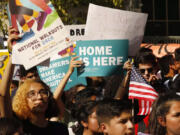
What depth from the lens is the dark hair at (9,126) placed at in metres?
4.59

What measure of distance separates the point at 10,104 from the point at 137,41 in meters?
1.87

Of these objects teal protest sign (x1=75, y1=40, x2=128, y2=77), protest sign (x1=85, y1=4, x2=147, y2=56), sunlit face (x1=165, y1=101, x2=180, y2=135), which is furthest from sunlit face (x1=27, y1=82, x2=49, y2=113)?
protest sign (x1=85, y1=4, x2=147, y2=56)

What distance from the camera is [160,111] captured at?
15.8ft

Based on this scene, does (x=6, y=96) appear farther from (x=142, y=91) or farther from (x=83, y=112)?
(x=142, y=91)

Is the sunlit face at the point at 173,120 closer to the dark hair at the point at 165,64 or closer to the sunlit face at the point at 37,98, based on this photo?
the sunlit face at the point at 37,98

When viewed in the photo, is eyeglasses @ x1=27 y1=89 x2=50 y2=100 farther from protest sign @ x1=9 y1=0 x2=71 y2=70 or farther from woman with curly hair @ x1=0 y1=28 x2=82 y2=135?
protest sign @ x1=9 y1=0 x2=71 y2=70

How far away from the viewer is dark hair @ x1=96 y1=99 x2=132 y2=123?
192 inches

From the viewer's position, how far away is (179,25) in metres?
22.7

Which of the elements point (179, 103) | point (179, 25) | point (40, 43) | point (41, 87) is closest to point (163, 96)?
point (179, 103)

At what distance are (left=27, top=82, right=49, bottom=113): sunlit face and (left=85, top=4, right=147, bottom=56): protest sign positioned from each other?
1.39m

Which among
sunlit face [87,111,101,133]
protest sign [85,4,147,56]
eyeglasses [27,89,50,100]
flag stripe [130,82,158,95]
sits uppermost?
protest sign [85,4,147,56]

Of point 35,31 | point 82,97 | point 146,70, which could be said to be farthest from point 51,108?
point 146,70

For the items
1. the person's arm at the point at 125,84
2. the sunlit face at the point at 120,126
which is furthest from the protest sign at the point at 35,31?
the sunlit face at the point at 120,126

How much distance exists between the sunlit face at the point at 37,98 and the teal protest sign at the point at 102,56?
1271mm
